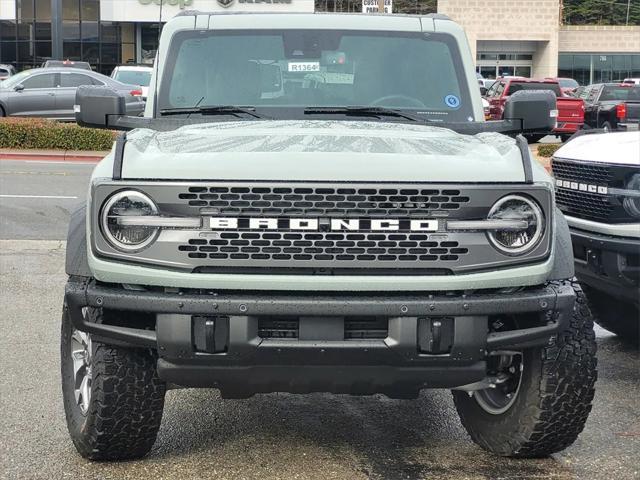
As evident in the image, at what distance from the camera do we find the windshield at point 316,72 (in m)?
5.23

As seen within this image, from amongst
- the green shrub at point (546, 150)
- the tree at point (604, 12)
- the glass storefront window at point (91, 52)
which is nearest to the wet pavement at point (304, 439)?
the green shrub at point (546, 150)

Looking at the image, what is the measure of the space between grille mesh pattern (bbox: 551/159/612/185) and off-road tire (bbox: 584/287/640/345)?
854 millimetres

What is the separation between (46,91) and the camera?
85.8 feet

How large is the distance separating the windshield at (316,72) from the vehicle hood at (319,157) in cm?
86

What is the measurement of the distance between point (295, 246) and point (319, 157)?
0.35 meters

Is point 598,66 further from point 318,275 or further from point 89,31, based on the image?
point 318,275

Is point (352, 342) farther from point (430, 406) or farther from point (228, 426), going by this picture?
point (430, 406)

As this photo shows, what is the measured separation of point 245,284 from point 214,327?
19 centimetres

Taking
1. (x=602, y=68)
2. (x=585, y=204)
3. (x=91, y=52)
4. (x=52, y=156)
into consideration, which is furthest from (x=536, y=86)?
(x=602, y=68)

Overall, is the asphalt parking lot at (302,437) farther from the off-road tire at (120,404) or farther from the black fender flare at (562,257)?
the black fender flare at (562,257)

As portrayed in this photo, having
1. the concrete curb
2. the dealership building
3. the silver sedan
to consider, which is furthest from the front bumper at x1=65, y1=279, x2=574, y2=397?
the dealership building

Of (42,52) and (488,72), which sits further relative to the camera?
(488,72)

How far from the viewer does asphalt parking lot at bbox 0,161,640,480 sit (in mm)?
4273

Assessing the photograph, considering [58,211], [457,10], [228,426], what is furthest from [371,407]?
[457,10]
